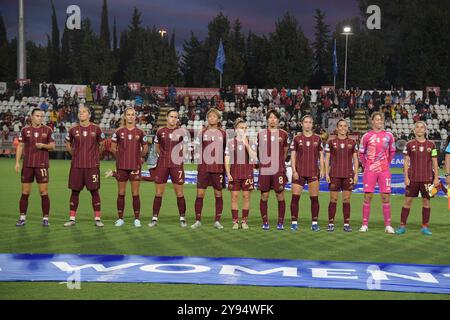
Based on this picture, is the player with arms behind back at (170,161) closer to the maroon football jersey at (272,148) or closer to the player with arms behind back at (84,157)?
the player with arms behind back at (84,157)

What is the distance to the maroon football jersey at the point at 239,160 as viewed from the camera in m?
10.6

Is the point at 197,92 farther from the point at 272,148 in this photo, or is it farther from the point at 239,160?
the point at 272,148

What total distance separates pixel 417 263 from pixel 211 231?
11.5ft

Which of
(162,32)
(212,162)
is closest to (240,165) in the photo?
(212,162)

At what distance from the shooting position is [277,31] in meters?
42.7

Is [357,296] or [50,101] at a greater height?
[50,101]

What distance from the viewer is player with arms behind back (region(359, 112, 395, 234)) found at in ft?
34.3

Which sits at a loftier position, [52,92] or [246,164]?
[52,92]

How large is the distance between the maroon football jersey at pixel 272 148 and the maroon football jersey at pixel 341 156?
2.63 feet

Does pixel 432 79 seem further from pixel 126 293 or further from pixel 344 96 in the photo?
pixel 126 293

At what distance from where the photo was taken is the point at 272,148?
1056cm

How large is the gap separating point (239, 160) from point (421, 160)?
301cm
